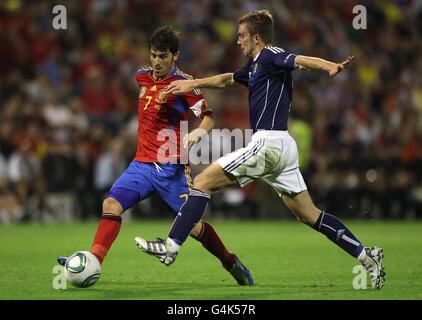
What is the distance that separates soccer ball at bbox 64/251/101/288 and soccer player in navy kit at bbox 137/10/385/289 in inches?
28.2

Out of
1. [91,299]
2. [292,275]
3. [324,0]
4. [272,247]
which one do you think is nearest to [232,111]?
[324,0]

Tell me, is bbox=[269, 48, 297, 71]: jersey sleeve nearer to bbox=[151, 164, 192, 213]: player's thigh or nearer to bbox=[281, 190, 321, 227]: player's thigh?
bbox=[281, 190, 321, 227]: player's thigh

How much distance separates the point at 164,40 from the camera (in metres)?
8.34

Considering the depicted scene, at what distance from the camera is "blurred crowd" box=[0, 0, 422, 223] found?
708 inches

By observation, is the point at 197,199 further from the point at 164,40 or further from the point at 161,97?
the point at 164,40

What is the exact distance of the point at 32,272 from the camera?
9.30m

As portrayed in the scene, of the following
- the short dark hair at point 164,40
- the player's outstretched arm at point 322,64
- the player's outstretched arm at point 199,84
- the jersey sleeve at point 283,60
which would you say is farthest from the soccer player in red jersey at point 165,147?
the player's outstretched arm at point 322,64

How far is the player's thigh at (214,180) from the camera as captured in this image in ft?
24.9

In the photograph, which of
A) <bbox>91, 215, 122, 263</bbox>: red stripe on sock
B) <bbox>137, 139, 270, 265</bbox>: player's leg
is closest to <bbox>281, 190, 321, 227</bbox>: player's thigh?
<bbox>137, 139, 270, 265</bbox>: player's leg

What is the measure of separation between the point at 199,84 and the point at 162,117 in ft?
2.08

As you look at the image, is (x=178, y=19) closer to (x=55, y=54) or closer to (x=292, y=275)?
(x=55, y=54)

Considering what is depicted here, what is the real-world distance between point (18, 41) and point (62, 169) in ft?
9.92

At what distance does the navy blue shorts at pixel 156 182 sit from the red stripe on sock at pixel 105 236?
0.24 m

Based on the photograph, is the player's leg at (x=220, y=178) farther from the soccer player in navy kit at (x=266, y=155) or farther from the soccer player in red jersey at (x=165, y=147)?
the soccer player in red jersey at (x=165, y=147)
